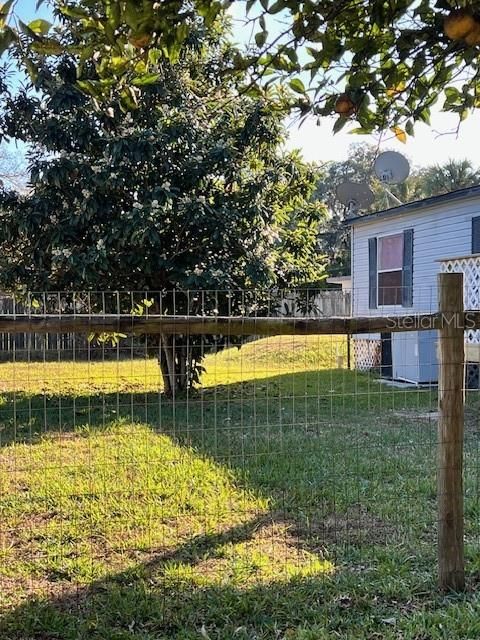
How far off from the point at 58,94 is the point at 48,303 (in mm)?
2868

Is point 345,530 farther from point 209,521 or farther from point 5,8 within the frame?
point 5,8

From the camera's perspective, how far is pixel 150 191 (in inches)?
327

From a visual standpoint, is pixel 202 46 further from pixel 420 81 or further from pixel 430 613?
pixel 430 613

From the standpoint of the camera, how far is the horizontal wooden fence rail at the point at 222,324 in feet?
9.84

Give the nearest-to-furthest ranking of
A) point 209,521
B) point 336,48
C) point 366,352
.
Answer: point 336,48 < point 209,521 < point 366,352

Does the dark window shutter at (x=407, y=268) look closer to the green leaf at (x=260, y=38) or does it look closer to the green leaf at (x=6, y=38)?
the green leaf at (x=260, y=38)

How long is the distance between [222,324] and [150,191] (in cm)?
547

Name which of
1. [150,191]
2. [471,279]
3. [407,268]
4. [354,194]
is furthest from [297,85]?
[407,268]

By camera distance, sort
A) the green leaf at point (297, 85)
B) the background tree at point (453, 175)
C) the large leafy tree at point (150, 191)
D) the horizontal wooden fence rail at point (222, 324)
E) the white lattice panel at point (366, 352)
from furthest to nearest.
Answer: the background tree at point (453, 175), the white lattice panel at point (366, 352), the large leafy tree at point (150, 191), the horizontal wooden fence rail at point (222, 324), the green leaf at point (297, 85)

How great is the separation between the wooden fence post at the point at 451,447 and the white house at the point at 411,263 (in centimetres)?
617

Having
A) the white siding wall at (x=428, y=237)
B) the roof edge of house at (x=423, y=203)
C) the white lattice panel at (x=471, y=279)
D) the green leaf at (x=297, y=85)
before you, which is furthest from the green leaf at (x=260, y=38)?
the roof edge of house at (x=423, y=203)

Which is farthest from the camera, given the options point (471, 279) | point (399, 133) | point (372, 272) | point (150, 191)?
point (372, 272)

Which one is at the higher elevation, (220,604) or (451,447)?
(451,447)

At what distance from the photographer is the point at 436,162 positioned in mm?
23484
